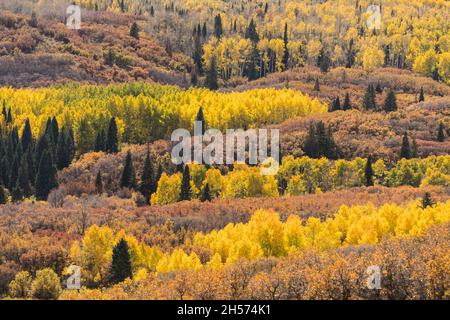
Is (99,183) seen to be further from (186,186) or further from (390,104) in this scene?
(390,104)

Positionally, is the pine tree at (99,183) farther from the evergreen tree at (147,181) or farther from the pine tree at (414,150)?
the pine tree at (414,150)

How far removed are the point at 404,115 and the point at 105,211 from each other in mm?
83028

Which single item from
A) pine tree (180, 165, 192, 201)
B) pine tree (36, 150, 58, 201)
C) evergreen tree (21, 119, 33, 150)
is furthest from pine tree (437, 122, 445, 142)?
evergreen tree (21, 119, 33, 150)

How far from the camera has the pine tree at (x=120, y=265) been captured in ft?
251

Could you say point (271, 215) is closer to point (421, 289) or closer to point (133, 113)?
point (421, 289)

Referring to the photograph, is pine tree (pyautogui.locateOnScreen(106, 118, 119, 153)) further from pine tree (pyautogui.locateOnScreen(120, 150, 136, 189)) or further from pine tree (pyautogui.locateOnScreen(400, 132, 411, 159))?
pine tree (pyautogui.locateOnScreen(400, 132, 411, 159))

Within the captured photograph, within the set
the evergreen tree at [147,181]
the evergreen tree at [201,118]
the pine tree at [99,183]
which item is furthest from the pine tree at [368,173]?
the evergreen tree at [201,118]

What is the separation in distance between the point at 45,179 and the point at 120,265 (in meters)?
56.1

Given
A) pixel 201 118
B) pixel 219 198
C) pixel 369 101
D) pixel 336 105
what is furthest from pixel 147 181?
pixel 369 101

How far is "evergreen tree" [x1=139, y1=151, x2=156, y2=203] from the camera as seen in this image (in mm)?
127312

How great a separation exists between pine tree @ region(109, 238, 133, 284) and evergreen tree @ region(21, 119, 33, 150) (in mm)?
72773

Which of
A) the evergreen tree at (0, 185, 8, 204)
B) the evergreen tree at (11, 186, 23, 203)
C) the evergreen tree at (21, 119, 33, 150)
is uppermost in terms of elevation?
the evergreen tree at (21, 119, 33, 150)

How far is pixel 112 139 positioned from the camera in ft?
491

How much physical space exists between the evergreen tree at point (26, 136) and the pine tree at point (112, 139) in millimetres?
14053
